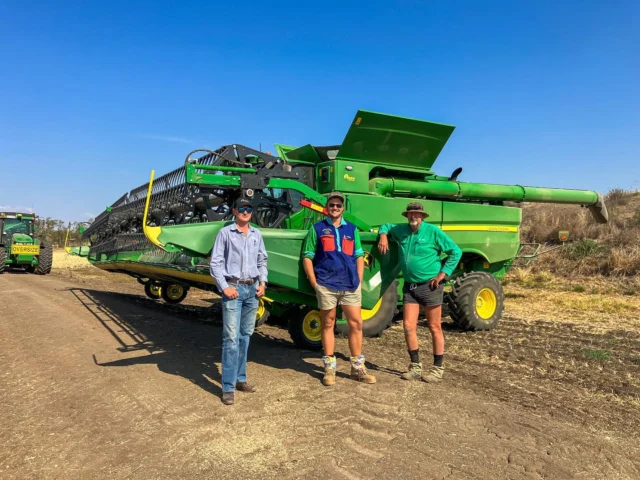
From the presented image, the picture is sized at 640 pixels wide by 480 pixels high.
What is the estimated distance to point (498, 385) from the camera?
4.59 metres

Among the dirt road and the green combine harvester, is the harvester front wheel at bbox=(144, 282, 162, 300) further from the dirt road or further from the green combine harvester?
the dirt road

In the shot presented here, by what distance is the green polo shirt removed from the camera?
A: 468 centimetres


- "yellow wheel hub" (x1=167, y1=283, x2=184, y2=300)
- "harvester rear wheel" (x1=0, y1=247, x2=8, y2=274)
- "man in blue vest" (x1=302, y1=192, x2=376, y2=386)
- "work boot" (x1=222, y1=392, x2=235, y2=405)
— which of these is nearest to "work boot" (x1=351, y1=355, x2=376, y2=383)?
"man in blue vest" (x1=302, y1=192, x2=376, y2=386)

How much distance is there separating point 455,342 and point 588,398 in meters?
2.49

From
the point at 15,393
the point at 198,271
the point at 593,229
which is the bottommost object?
the point at 15,393

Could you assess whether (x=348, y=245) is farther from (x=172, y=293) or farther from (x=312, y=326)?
(x=172, y=293)

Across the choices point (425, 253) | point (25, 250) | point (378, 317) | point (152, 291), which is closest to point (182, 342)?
point (378, 317)

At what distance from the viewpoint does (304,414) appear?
3676 mm

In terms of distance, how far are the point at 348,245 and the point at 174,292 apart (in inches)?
289

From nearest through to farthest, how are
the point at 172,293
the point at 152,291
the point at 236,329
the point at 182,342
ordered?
the point at 236,329 → the point at 182,342 → the point at 172,293 → the point at 152,291

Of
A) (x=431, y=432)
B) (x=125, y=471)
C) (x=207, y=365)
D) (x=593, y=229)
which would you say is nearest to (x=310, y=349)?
(x=207, y=365)

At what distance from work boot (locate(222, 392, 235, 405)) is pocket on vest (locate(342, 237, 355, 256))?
5.11ft

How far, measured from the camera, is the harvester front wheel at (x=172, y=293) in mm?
10773

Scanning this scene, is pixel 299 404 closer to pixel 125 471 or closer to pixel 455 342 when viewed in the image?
pixel 125 471
